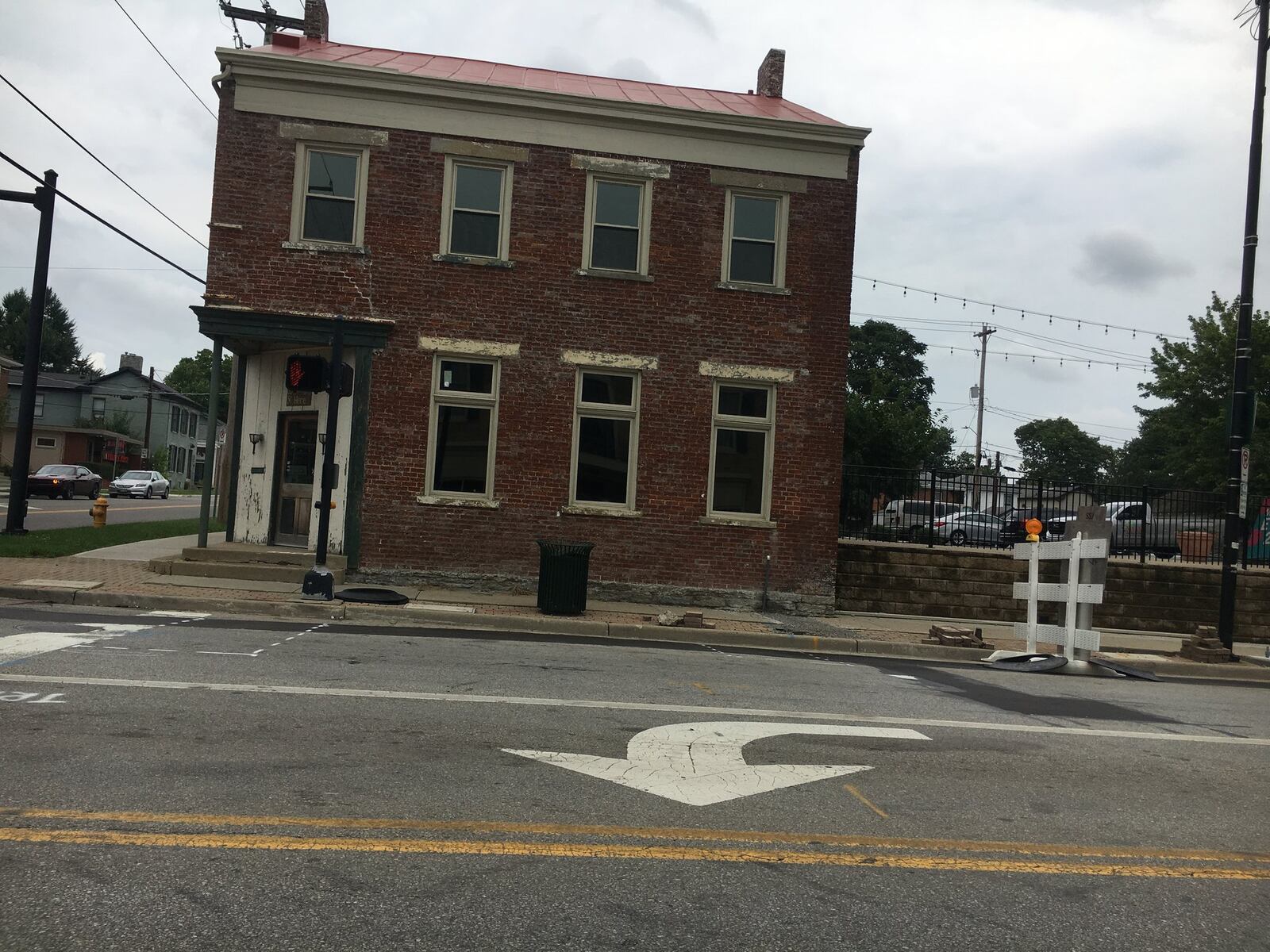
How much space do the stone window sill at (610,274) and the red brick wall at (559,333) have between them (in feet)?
0.27

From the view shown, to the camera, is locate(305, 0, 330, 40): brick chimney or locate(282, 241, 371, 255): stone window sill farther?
locate(305, 0, 330, 40): brick chimney

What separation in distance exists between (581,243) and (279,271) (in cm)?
470

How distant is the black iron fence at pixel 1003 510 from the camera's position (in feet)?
55.4

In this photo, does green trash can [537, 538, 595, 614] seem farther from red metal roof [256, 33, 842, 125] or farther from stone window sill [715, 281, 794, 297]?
red metal roof [256, 33, 842, 125]

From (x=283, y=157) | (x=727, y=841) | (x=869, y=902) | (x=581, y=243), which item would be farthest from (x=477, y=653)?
(x=283, y=157)

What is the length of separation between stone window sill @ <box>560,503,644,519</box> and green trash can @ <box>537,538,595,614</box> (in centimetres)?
220

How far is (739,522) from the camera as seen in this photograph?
15.7m

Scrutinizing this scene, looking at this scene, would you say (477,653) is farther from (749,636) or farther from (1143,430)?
(1143,430)

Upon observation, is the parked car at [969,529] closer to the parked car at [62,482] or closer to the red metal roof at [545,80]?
the red metal roof at [545,80]

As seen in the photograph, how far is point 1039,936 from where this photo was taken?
3.53 m

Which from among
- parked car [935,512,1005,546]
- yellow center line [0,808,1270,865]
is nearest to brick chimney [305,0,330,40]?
parked car [935,512,1005,546]

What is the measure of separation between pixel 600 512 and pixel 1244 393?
31.7ft

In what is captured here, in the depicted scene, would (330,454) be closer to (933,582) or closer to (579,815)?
(579,815)

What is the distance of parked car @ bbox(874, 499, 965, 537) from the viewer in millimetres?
16875
